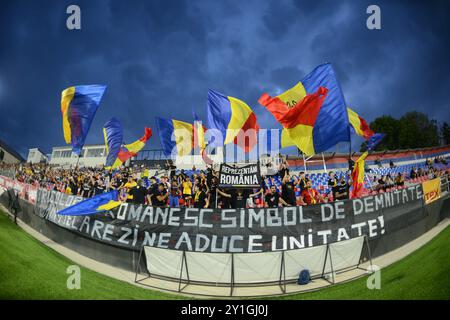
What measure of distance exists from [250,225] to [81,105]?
1021 centimetres

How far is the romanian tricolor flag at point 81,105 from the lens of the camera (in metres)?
12.9

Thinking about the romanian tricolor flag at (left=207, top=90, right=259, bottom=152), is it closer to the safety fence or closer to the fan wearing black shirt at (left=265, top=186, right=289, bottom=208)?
the fan wearing black shirt at (left=265, top=186, right=289, bottom=208)

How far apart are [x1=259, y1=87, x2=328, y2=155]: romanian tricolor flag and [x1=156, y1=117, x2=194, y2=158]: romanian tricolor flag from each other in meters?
8.29

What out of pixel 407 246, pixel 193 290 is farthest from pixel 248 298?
pixel 407 246

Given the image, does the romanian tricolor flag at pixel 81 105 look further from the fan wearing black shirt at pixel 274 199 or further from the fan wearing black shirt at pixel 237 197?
the fan wearing black shirt at pixel 274 199

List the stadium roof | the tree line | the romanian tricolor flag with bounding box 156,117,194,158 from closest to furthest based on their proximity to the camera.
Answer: the romanian tricolor flag with bounding box 156,117,194,158, the tree line, the stadium roof

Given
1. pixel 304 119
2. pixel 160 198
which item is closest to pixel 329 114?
pixel 304 119

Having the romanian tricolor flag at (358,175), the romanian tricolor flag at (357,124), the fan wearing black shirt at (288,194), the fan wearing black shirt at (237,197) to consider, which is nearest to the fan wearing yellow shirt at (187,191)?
the fan wearing black shirt at (237,197)

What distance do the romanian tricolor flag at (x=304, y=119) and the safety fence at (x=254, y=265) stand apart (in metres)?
4.27

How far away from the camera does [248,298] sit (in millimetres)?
7633

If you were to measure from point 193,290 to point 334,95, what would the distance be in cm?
961

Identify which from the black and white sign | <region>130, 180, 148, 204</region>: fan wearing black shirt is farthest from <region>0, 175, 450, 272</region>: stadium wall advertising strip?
the black and white sign

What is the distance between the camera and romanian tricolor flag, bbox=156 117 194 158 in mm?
18172
